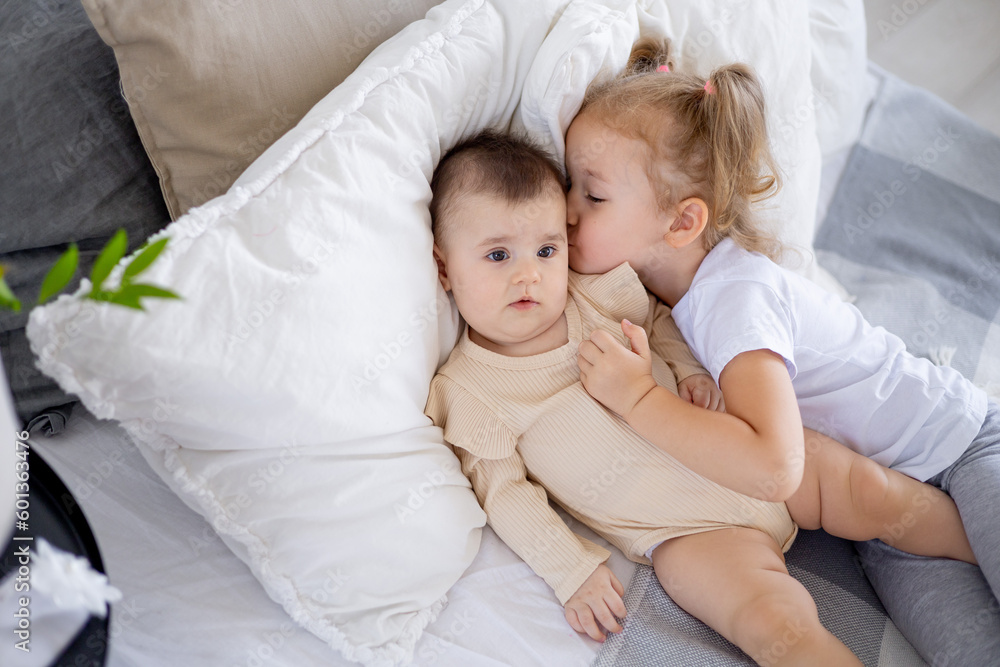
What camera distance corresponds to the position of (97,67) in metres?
1.13

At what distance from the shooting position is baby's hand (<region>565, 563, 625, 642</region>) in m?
1.02

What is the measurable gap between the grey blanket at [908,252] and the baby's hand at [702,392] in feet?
0.96

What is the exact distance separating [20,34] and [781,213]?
140 cm

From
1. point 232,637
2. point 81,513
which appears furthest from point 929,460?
point 81,513

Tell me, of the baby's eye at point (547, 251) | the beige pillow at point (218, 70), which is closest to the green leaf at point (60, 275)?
the beige pillow at point (218, 70)

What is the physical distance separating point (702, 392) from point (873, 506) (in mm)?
329

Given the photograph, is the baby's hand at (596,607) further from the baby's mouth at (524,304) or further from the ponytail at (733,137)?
the ponytail at (733,137)

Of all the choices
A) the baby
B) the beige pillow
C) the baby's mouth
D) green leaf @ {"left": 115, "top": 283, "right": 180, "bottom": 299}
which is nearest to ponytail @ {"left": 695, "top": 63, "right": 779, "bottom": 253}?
the baby

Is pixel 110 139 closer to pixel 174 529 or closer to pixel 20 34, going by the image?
pixel 20 34

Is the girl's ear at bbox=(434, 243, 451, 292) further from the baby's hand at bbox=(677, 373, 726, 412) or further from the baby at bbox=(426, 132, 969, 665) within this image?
the baby's hand at bbox=(677, 373, 726, 412)

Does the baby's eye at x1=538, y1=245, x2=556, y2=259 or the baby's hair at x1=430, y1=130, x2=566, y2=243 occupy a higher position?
the baby's hair at x1=430, y1=130, x2=566, y2=243

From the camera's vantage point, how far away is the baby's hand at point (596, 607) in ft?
3.36

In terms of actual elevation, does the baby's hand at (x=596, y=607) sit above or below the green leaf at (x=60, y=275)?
below

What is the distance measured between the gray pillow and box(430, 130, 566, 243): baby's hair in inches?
19.0
